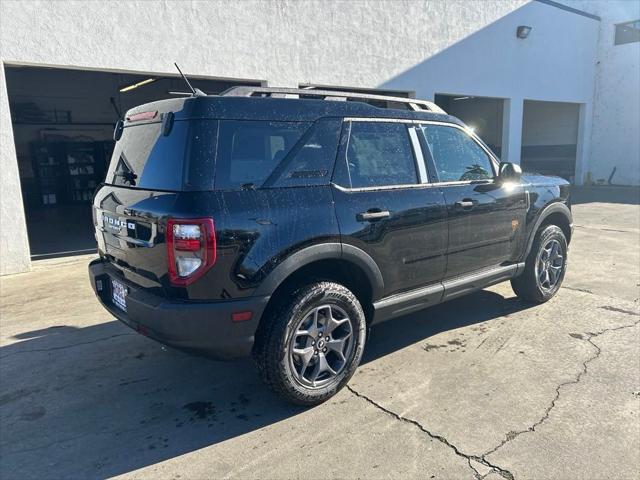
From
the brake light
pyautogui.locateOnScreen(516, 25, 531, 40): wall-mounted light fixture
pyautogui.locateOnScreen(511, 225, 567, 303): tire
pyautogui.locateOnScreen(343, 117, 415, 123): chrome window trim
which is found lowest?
pyautogui.locateOnScreen(511, 225, 567, 303): tire

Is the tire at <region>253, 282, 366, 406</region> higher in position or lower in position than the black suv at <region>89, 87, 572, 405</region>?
lower

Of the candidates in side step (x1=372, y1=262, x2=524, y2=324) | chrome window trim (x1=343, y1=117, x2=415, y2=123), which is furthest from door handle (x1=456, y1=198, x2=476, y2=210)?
chrome window trim (x1=343, y1=117, x2=415, y2=123)

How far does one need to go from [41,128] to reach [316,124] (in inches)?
652

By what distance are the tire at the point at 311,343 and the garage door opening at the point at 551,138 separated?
17693 mm

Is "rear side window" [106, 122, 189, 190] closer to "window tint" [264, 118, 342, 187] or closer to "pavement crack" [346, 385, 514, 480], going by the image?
"window tint" [264, 118, 342, 187]

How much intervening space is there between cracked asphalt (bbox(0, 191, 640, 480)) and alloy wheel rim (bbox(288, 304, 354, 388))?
0.22 metres

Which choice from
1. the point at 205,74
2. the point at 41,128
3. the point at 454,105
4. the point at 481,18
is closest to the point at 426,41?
the point at 481,18

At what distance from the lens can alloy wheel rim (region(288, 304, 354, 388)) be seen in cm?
307

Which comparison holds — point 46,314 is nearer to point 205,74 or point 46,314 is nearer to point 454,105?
point 205,74

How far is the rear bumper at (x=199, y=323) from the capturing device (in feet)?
8.72

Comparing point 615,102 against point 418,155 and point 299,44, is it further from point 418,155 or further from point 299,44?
point 418,155

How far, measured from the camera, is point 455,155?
4121mm

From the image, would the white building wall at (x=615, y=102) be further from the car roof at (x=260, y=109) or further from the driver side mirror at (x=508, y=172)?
the car roof at (x=260, y=109)

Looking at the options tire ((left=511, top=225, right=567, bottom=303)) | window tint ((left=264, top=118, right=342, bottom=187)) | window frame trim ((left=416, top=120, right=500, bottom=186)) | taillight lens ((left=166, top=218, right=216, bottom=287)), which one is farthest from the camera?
tire ((left=511, top=225, right=567, bottom=303))
